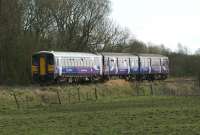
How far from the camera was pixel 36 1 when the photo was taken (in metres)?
68.1

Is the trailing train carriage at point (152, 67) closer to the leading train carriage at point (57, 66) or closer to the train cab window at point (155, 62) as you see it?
the train cab window at point (155, 62)

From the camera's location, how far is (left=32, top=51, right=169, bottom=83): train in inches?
1946

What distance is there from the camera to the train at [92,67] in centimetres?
4944

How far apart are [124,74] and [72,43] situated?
16.9 meters

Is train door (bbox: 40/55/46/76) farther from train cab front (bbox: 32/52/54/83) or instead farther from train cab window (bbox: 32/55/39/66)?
train cab window (bbox: 32/55/39/66)

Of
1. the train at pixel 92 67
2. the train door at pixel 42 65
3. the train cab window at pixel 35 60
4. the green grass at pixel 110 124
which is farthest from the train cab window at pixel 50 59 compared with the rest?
the green grass at pixel 110 124

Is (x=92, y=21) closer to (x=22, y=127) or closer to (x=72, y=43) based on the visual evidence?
(x=72, y=43)

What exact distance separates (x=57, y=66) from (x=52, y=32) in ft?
74.3

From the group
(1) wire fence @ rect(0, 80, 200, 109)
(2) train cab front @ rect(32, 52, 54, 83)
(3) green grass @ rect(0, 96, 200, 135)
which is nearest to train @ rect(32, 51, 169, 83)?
(2) train cab front @ rect(32, 52, 54, 83)

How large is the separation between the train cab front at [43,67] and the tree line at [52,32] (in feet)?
10.6

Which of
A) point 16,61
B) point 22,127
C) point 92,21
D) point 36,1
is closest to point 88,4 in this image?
point 92,21

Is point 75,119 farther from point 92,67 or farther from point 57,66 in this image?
point 92,67

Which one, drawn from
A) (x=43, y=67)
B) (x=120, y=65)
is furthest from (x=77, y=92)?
(x=120, y=65)

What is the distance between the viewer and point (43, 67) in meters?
49.8
